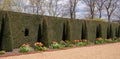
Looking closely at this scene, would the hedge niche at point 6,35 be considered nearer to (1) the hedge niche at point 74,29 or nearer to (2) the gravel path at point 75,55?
(2) the gravel path at point 75,55

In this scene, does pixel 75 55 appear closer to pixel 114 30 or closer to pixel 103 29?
pixel 103 29

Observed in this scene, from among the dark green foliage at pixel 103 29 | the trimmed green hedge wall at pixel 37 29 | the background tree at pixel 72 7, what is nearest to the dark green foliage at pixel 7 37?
the trimmed green hedge wall at pixel 37 29

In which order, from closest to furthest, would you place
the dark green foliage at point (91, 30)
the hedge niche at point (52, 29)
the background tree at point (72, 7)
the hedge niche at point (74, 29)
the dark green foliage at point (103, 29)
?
the hedge niche at point (52, 29) → the hedge niche at point (74, 29) → the dark green foliage at point (91, 30) → the dark green foliage at point (103, 29) → the background tree at point (72, 7)

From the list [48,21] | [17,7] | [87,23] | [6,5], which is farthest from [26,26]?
[17,7]

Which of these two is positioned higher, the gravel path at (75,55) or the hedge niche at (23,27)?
the hedge niche at (23,27)

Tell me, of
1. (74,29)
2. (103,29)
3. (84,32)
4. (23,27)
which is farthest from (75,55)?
(103,29)

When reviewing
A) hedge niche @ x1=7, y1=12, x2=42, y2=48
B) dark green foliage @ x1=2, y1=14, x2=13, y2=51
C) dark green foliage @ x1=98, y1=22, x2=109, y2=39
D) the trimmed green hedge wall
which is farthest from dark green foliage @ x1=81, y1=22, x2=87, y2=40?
dark green foliage @ x1=2, y1=14, x2=13, y2=51

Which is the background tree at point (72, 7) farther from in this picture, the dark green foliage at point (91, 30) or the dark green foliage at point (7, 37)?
the dark green foliage at point (7, 37)

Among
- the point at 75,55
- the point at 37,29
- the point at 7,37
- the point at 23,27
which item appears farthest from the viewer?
the point at 37,29

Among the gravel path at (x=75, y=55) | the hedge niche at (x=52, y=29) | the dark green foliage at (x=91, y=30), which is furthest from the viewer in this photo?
the dark green foliage at (x=91, y=30)

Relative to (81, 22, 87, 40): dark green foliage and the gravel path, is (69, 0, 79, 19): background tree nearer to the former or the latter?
(81, 22, 87, 40): dark green foliage

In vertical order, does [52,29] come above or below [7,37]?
above

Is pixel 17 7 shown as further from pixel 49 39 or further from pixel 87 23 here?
pixel 49 39

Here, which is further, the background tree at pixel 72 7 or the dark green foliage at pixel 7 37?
the background tree at pixel 72 7
